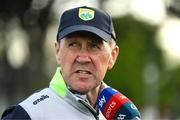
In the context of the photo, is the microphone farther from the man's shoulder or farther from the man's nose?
the man's shoulder

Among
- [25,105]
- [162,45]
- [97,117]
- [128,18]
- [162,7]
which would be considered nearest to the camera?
[25,105]

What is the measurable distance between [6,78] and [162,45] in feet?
41.3

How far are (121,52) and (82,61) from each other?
3423 centimetres

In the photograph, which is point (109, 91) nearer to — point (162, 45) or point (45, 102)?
point (45, 102)

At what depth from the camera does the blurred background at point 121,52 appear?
30938 millimetres

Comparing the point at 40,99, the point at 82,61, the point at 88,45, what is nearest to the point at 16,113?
the point at 40,99

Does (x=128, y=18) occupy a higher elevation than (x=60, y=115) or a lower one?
lower

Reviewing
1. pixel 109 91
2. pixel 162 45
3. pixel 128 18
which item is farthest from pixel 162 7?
pixel 109 91

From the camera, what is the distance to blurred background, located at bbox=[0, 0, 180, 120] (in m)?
30.9

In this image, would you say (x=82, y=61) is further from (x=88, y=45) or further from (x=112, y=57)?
(x=112, y=57)

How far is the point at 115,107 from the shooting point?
19.0 feet

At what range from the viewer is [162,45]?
144 feet

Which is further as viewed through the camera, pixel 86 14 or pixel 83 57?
pixel 86 14

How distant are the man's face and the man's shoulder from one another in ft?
1.29
